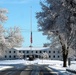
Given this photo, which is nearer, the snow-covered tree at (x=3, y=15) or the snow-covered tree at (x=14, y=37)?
the snow-covered tree at (x=3, y=15)

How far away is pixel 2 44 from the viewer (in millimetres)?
68500

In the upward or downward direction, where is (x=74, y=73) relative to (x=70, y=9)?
downward

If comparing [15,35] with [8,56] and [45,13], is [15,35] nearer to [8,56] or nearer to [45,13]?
[45,13]

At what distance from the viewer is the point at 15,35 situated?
83.7 metres

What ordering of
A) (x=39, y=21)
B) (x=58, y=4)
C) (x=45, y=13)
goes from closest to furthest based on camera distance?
1. (x=58, y=4)
2. (x=45, y=13)
3. (x=39, y=21)

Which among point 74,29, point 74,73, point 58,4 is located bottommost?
point 74,73

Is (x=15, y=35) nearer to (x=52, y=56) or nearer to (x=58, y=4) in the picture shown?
(x=58, y=4)

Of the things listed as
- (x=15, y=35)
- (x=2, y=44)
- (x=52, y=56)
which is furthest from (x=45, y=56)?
(x=2, y=44)

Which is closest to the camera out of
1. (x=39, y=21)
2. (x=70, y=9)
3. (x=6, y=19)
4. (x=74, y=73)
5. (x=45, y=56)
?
(x=70, y=9)

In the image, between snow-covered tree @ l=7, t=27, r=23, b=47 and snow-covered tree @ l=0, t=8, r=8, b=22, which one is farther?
snow-covered tree @ l=7, t=27, r=23, b=47

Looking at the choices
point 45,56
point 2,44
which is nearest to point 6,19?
point 2,44

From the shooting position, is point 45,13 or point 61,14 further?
point 45,13

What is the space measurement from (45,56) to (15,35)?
9264 centimetres

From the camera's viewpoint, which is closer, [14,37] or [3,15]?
[3,15]
